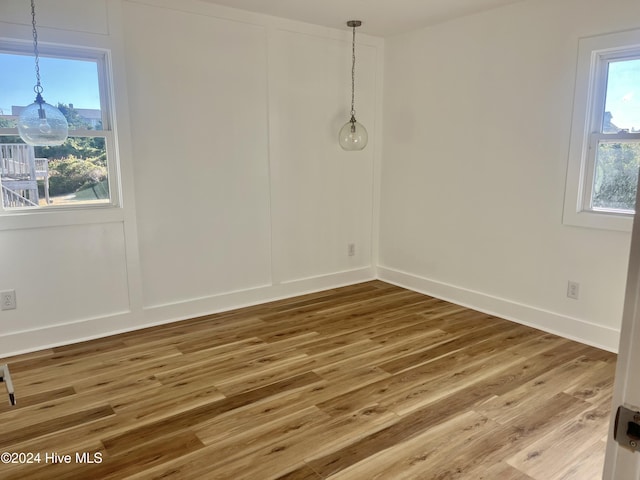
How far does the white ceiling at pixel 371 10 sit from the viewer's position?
3.67m

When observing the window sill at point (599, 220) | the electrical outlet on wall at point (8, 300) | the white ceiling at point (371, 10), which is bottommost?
the electrical outlet on wall at point (8, 300)

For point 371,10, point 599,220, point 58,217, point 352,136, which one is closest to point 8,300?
point 58,217

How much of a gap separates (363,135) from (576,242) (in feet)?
6.64

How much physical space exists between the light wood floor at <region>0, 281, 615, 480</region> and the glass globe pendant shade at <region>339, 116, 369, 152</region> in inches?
64.8

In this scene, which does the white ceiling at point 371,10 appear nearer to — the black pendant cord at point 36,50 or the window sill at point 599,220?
the black pendant cord at point 36,50

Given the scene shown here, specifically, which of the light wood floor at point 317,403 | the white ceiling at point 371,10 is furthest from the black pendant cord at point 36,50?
the light wood floor at point 317,403

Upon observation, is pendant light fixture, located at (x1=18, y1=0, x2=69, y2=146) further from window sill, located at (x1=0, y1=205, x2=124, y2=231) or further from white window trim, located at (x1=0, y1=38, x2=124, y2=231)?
window sill, located at (x1=0, y1=205, x2=124, y2=231)

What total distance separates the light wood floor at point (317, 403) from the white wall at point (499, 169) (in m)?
0.40

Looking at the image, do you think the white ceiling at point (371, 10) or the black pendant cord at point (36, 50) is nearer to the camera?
the black pendant cord at point (36, 50)

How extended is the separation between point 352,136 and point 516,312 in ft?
6.96

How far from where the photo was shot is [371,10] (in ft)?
12.7

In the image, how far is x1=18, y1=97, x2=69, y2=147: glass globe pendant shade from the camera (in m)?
2.80

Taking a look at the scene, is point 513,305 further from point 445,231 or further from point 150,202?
point 150,202

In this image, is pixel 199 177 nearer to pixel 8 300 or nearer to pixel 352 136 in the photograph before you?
pixel 352 136
